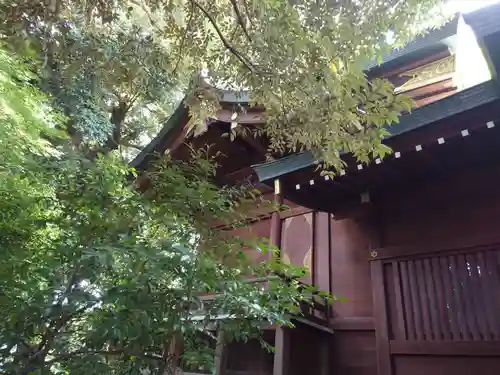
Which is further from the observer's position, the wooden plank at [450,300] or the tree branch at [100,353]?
the wooden plank at [450,300]

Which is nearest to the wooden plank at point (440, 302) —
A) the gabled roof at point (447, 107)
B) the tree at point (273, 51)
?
the gabled roof at point (447, 107)

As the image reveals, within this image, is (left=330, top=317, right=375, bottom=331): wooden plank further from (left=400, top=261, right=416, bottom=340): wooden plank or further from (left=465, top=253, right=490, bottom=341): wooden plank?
(left=465, top=253, right=490, bottom=341): wooden plank

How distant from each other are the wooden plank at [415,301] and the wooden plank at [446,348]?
4.4 inches

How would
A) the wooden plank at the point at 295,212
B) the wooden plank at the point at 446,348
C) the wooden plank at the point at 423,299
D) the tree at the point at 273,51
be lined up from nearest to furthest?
the tree at the point at 273,51 < the wooden plank at the point at 446,348 < the wooden plank at the point at 423,299 < the wooden plank at the point at 295,212

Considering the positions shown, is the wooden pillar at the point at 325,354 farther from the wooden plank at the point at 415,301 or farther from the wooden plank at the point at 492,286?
the wooden plank at the point at 492,286

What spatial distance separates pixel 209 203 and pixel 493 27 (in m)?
2.42

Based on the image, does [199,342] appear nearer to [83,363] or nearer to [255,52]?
[83,363]

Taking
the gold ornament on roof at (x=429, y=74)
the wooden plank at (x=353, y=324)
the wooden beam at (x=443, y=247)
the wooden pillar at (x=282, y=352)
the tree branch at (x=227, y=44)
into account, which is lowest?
the wooden pillar at (x=282, y=352)

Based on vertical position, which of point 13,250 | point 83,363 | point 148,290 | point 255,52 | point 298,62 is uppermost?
point 255,52

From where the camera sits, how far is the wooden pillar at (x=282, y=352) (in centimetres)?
397

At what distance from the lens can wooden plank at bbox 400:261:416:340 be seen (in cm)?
380

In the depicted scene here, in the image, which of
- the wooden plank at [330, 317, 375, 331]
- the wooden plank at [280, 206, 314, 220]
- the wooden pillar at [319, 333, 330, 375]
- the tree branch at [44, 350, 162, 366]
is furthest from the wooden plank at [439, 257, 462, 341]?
the tree branch at [44, 350, 162, 366]

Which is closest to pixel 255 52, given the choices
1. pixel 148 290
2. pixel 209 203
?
pixel 209 203

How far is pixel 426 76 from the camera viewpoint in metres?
5.08
